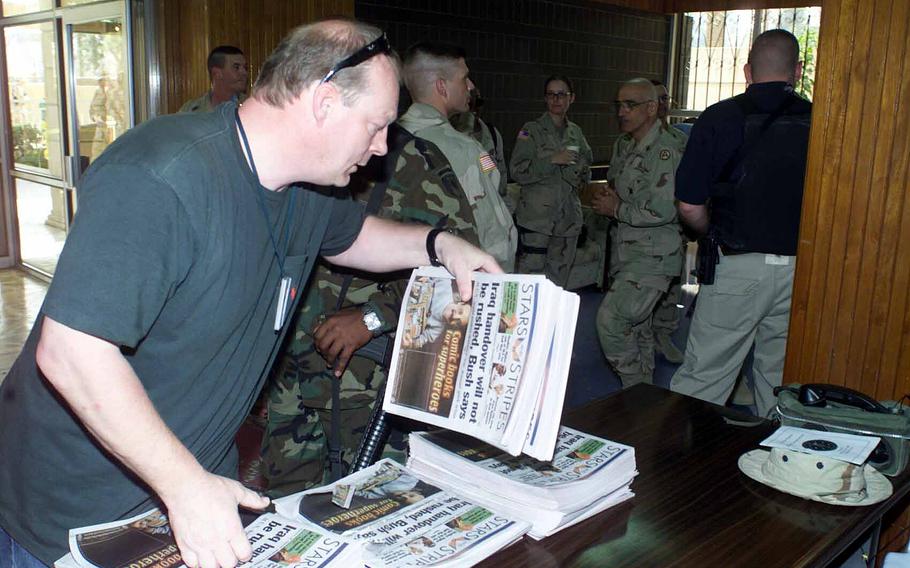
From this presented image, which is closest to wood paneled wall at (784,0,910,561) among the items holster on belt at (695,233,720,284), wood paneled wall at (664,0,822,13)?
holster on belt at (695,233,720,284)

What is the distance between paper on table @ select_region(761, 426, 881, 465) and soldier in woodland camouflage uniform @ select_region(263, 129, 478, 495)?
0.93 meters

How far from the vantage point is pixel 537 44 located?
6887mm

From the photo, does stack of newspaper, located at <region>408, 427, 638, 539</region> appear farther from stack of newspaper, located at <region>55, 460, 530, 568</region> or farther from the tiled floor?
the tiled floor

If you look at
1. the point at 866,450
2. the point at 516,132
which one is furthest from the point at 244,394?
the point at 516,132

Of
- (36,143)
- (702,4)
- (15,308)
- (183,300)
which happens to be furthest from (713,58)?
(183,300)

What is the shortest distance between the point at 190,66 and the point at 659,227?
10.3 ft

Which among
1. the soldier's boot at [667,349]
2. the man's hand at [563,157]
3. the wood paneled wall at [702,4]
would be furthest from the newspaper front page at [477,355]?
the wood paneled wall at [702,4]

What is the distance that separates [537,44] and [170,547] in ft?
21.0

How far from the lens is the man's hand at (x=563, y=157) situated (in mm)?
5500

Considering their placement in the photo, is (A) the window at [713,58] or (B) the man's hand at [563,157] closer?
(B) the man's hand at [563,157]

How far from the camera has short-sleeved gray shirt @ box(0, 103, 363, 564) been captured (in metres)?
0.93

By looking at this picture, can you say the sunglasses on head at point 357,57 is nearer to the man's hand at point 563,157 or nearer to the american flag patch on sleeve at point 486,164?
the american flag patch on sleeve at point 486,164

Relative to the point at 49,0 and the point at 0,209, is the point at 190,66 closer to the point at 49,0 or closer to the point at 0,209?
the point at 49,0

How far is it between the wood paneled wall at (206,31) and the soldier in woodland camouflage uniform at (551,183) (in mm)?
1488
